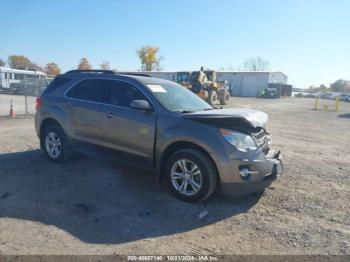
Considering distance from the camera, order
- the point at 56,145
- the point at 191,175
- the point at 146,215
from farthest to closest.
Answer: the point at 56,145
the point at 191,175
the point at 146,215

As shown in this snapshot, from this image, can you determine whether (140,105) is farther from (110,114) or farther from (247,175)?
(247,175)

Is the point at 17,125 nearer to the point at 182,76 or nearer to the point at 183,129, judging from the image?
the point at 183,129

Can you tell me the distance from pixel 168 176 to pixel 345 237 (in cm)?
241

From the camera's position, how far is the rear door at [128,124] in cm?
471

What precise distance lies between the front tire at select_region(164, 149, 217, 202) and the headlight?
0.41 metres

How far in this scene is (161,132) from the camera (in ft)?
15.0

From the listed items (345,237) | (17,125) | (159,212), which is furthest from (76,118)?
(17,125)

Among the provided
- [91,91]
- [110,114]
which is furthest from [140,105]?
[91,91]

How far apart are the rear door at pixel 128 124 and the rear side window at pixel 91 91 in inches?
5.4

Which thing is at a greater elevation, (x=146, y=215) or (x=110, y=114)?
(x=110, y=114)

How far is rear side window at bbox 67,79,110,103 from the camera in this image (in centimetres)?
539

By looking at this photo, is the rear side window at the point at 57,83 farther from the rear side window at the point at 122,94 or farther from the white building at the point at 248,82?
the white building at the point at 248,82

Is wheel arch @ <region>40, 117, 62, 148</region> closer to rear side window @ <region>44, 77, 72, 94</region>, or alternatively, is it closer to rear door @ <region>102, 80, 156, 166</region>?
rear side window @ <region>44, 77, 72, 94</region>

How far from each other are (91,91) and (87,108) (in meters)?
0.34
